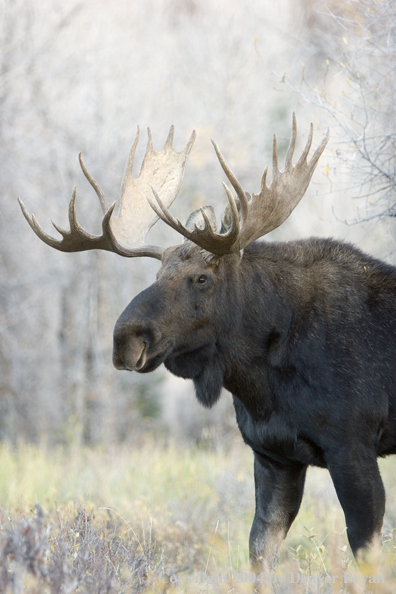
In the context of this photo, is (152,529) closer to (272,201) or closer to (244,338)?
(244,338)

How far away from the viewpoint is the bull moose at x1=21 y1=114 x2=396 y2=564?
4234mm

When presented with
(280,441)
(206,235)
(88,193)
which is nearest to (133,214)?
(206,235)

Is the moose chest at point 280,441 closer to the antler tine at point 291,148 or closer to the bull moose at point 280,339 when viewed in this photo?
the bull moose at point 280,339

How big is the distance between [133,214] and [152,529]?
251cm

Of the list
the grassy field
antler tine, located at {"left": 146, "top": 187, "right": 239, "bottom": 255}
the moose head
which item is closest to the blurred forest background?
the grassy field

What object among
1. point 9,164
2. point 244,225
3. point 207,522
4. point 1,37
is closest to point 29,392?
point 9,164

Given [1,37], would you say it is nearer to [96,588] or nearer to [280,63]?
[280,63]

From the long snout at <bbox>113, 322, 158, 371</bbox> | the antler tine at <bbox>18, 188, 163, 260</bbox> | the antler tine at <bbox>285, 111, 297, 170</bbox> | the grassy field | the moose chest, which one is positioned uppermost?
the antler tine at <bbox>285, 111, 297, 170</bbox>

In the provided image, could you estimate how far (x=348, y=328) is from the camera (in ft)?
14.8

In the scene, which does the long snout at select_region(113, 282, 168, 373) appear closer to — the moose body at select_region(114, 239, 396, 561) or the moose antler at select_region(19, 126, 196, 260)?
the moose body at select_region(114, 239, 396, 561)

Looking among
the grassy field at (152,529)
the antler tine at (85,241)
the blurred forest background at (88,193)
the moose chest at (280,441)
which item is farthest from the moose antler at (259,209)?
the blurred forest background at (88,193)

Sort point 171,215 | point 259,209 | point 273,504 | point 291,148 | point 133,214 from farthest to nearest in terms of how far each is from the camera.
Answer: point 133,214 < point 273,504 < point 259,209 < point 291,148 < point 171,215

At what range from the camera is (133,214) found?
5395mm

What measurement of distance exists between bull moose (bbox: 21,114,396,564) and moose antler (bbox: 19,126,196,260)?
0.08ft
